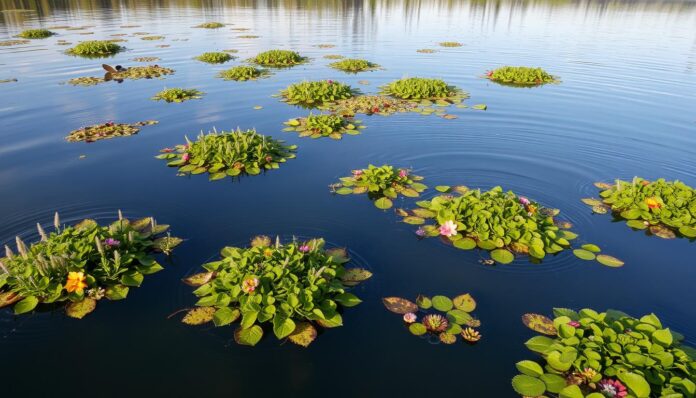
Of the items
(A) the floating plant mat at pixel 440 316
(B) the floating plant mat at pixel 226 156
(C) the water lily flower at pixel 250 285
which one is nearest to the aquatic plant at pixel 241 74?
(B) the floating plant mat at pixel 226 156

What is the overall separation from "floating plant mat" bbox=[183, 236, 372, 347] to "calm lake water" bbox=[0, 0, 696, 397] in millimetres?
207

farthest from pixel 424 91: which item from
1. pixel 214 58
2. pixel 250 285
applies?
pixel 214 58

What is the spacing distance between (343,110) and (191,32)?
2981 cm

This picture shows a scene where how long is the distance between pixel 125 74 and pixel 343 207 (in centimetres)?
1832

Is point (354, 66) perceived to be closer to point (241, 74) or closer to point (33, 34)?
point (241, 74)

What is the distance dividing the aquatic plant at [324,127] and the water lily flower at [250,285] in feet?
25.5

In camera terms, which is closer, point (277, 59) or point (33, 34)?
point (277, 59)

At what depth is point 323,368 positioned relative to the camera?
16.2ft

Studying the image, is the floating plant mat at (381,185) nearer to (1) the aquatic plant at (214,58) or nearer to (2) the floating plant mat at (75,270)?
(2) the floating plant mat at (75,270)

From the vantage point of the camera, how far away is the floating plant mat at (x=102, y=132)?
12291mm

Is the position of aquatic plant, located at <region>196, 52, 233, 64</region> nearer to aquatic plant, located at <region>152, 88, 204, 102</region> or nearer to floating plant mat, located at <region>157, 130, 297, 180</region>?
aquatic plant, located at <region>152, 88, 204, 102</region>

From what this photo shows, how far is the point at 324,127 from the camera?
12.9m

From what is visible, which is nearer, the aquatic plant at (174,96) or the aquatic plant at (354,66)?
the aquatic plant at (174,96)

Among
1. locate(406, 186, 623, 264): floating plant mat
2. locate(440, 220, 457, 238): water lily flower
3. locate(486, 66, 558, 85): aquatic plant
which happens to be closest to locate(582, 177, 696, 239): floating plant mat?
locate(406, 186, 623, 264): floating plant mat
